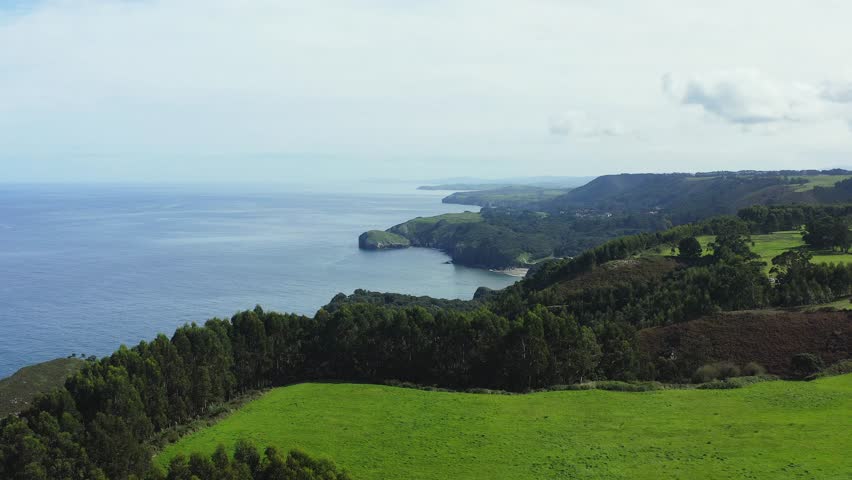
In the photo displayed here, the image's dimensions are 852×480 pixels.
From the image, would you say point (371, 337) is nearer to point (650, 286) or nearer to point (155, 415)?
point (155, 415)

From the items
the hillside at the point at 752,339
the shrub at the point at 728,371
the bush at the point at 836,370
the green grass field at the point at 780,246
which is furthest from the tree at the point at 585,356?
the green grass field at the point at 780,246

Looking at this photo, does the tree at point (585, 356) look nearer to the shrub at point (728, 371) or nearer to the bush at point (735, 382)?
the bush at point (735, 382)

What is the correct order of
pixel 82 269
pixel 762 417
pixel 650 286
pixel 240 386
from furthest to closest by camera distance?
pixel 82 269 < pixel 650 286 < pixel 240 386 < pixel 762 417

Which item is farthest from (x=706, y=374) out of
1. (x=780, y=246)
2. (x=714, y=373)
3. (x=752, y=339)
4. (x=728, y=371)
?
(x=780, y=246)

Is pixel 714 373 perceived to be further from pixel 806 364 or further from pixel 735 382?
pixel 806 364

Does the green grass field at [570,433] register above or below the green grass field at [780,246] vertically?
below

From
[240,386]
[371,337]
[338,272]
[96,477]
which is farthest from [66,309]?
[96,477]

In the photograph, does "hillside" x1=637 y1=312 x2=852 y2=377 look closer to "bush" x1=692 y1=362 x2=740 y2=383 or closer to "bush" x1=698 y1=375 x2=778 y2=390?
"bush" x1=698 y1=375 x2=778 y2=390
